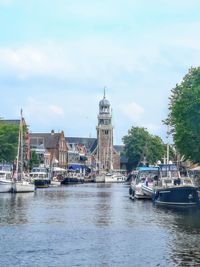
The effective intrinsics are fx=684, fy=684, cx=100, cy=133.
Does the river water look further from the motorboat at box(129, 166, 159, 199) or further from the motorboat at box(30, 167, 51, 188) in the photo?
the motorboat at box(30, 167, 51, 188)

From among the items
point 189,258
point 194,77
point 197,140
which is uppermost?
point 194,77

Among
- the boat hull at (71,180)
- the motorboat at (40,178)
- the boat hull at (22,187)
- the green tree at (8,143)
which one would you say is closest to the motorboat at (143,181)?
the boat hull at (22,187)

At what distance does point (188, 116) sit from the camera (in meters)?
73.3

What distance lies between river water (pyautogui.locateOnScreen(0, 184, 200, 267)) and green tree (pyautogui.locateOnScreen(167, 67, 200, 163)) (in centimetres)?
1444

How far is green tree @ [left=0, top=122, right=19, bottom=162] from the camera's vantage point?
130 meters

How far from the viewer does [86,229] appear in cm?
4594

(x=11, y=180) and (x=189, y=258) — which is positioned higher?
(x=11, y=180)

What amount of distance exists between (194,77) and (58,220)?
3361 cm

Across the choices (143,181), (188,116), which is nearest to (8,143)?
(143,181)

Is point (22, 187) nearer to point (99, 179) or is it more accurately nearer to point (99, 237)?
point (99, 237)

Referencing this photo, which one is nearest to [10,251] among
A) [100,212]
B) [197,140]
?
[100,212]

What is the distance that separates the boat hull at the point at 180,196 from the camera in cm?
6462

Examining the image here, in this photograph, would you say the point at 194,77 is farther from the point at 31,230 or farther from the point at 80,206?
the point at 31,230

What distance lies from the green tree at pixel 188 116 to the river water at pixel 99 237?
14.4 m
